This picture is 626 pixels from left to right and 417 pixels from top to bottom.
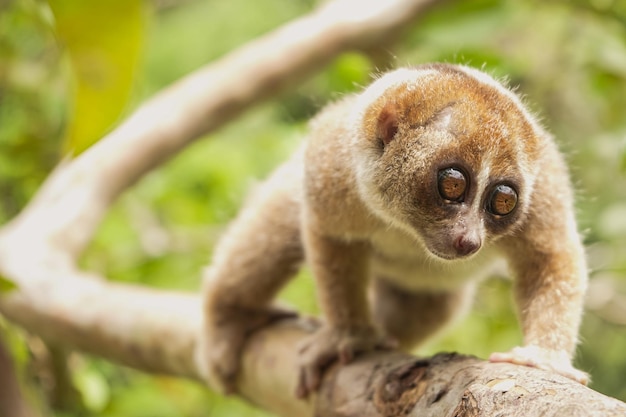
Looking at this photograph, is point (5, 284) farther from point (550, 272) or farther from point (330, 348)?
point (550, 272)

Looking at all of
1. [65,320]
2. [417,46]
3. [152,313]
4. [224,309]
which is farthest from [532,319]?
[417,46]

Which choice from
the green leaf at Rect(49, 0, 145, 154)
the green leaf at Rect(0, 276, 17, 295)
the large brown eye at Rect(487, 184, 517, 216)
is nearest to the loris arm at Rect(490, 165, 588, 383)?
the large brown eye at Rect(487, 184, 517, 216)

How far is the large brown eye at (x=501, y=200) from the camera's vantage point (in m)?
2.34

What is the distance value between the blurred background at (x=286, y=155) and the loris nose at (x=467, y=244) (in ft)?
3.85

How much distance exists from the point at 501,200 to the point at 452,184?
0.17 metres

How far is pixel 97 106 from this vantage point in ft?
4.05

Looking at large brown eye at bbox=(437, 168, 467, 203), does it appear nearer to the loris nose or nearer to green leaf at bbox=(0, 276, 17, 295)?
the loris nose

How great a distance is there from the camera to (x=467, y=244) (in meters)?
2.29

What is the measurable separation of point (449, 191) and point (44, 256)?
2774mm

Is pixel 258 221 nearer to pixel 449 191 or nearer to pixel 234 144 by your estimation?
pixel 449 191

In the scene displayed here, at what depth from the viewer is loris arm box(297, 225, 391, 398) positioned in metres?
Result: 2.95

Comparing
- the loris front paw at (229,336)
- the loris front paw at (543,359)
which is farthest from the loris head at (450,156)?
the loris front paw at (229,336)

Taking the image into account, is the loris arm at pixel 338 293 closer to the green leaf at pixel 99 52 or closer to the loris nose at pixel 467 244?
the loris nose at pixel 467 244

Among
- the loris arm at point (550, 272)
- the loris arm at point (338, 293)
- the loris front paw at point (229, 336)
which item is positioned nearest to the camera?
the loris arm at point (550, 272)
